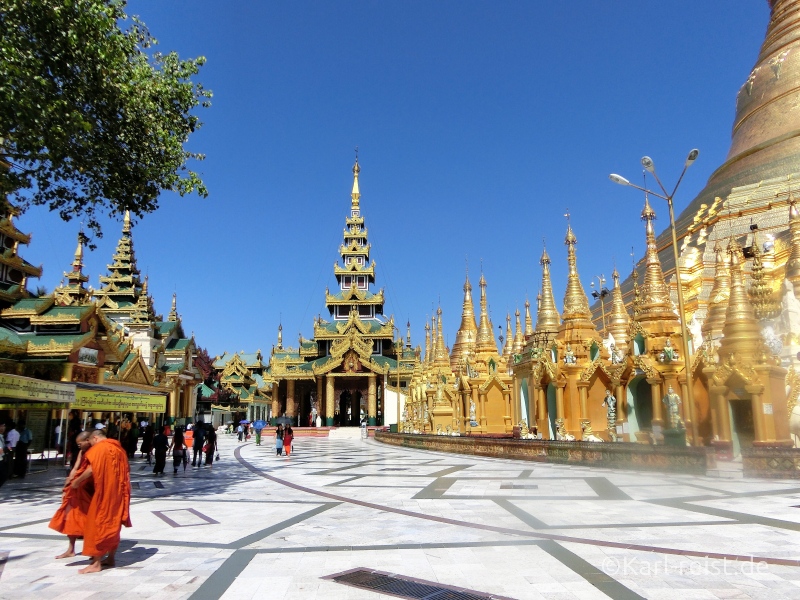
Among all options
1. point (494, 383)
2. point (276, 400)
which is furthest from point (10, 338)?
point (276, 400)

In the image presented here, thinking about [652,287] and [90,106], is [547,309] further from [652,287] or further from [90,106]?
[90,106]

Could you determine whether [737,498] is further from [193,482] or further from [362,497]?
[193,482]

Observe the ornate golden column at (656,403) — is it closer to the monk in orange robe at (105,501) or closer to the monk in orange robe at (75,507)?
the monk in orange robe at (105,501)

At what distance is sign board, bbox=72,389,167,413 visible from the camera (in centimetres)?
1778

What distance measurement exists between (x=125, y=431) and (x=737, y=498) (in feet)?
73.9

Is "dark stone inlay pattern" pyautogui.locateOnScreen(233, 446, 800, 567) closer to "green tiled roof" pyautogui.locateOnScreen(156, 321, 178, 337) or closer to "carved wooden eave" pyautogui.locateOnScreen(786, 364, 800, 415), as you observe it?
"carved wooden eave" pyautogui.locateOnScreen(786, 364, 800, 415)

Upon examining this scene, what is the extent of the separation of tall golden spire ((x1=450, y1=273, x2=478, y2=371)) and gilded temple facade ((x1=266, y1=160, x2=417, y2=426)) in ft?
32.6

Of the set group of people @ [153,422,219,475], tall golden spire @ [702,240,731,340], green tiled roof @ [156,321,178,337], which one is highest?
green tiled roof @ [156,321,178,337]

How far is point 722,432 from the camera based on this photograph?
52.2ft

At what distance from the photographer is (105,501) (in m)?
6.22

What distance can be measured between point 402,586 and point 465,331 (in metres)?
31.6

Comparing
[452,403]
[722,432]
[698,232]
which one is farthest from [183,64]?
[698,232]

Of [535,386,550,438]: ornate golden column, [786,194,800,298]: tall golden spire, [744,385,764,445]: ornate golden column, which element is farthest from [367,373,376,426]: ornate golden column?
[744,385,764,445]: ornate golden column

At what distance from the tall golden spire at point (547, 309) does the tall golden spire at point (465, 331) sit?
11153 mm
